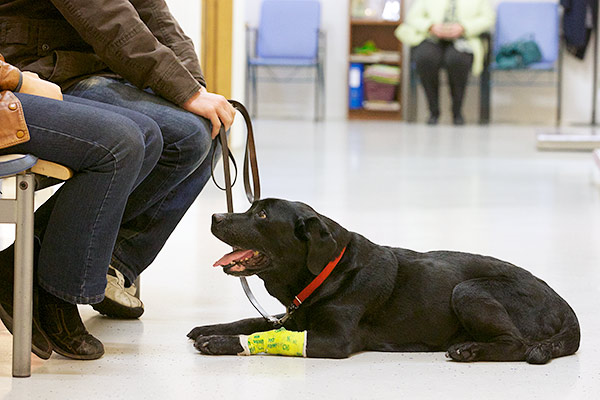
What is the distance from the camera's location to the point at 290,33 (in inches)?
386

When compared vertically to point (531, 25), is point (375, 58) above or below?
below

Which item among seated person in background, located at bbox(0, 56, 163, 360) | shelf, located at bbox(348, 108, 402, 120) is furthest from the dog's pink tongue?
shelf, located at bbox(348, 108, 402, 120)

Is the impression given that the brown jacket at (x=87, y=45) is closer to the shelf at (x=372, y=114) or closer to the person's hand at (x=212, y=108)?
the person's hand at (x=212, y=108)

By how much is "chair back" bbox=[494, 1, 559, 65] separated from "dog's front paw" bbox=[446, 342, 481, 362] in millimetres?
8069

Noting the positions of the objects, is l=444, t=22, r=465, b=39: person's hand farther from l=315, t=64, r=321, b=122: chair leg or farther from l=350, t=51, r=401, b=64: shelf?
l=315, t=64, r=321, b=122: chair leg

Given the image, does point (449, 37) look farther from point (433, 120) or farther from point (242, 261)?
point (242, 261)

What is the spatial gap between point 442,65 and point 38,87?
8.06 meters

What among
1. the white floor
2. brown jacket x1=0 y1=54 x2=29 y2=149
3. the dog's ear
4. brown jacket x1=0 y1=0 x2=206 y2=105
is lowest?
the white floor

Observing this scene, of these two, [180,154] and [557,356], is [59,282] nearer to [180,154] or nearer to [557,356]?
[180,154]

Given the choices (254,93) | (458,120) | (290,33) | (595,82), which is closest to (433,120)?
(458,120)

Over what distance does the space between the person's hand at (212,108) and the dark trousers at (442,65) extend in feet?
24.6

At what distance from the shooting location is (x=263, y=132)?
820cm

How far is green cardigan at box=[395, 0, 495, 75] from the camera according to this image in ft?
31.0

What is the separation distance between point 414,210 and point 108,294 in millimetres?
2139
